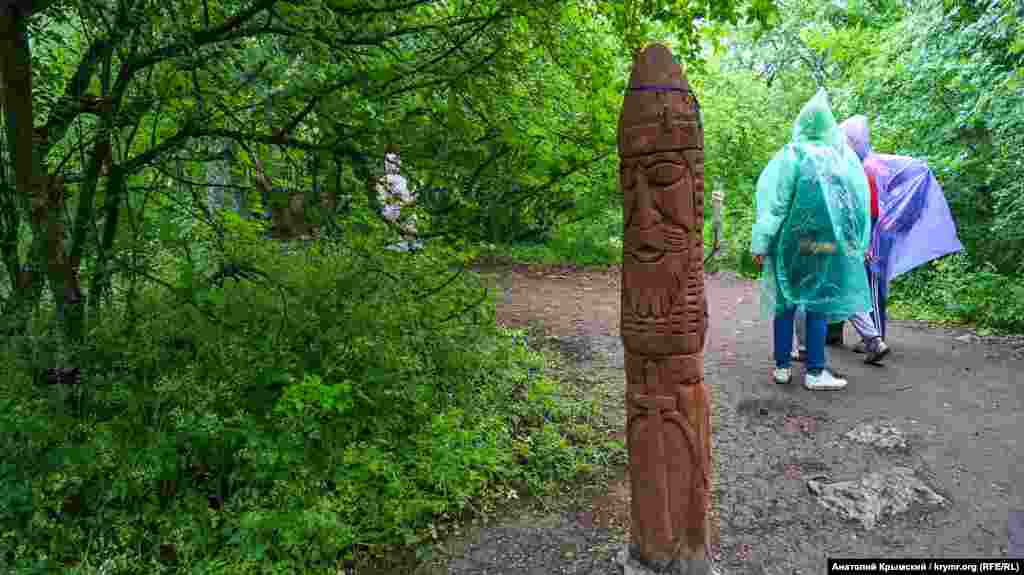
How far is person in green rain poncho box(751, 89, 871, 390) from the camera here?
4.68 metres

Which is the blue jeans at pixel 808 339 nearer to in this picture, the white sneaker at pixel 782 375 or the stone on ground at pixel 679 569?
the white sneaker at pixel 782 375

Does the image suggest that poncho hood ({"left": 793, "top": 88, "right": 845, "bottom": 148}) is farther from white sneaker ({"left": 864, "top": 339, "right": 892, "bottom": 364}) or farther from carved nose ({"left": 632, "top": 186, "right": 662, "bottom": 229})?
carved nose ({"left": 632, "top": 186, "right": 662, "bottom": 229})

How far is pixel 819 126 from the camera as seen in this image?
478 centimetres

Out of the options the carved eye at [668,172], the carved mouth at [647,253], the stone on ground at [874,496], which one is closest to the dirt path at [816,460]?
the stone on ground at [874,496]

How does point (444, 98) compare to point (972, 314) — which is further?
point (972, 314)

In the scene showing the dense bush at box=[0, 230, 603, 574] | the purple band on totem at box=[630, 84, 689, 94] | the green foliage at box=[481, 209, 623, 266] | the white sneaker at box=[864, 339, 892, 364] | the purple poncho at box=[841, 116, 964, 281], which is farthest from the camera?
the green foliage at box=[481, 209, 623, 266]

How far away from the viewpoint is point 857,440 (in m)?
4.29

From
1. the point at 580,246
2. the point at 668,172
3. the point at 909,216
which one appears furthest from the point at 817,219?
the point at 580,246

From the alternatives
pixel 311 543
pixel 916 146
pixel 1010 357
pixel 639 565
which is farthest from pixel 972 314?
pixel 311 543

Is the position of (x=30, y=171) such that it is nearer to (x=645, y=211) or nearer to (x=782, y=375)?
(x=645, y=211)

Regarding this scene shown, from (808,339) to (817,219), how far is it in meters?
0.99

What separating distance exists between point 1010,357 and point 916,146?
393 centimetres

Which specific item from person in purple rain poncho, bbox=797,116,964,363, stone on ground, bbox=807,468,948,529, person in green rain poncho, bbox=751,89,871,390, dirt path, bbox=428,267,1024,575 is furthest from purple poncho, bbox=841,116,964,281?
stone on ground, bbox=807,468,948,529

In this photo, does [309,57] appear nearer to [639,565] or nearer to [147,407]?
[147,407]
